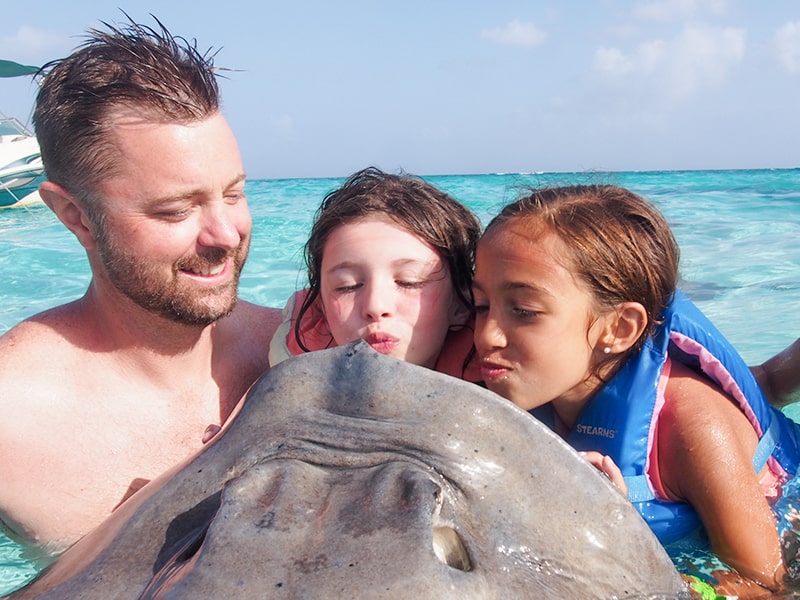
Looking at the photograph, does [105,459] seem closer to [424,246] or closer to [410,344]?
[410,344]

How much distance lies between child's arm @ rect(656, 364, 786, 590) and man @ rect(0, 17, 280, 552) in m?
2.10

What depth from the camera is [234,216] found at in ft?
11.5

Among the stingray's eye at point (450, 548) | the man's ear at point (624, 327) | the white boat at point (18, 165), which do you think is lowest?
the white boat at point (18, 165)

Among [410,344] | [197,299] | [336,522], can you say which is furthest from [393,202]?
[336,522]

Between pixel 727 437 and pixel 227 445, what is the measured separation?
204cm

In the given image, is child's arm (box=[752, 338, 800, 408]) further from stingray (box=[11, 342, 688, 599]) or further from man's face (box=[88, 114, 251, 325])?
man's face (box=[88, 114, 251, 325])

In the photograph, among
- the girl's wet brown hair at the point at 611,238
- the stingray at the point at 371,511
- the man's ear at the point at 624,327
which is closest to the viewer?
the stingray at the point at 371,511

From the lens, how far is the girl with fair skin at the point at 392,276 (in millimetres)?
3250

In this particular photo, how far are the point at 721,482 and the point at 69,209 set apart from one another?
3046 mm

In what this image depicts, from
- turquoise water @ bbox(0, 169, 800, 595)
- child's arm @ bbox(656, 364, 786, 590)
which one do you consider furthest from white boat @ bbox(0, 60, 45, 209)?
child's arm @ bbox(656, 364, 786, 590)

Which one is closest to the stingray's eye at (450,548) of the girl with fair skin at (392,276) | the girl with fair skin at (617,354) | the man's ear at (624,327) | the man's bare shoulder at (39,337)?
the girl with fair skin at (617,354)

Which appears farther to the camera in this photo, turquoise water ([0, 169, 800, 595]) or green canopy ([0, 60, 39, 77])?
green canopy ([0, 60, 39, 77])

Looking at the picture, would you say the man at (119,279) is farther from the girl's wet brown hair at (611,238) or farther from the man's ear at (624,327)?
the man's ear at (624,327)

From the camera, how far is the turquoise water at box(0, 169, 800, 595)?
8531 mm
